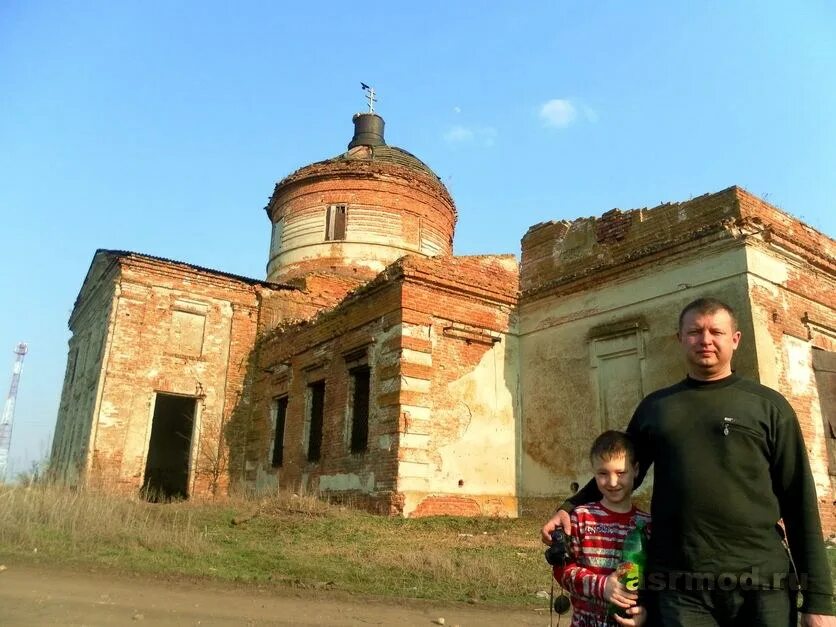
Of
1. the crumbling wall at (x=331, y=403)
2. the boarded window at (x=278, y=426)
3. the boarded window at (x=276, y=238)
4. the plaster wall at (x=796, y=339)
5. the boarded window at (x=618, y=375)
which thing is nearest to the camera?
the plaster wall at (x=796, y=339)

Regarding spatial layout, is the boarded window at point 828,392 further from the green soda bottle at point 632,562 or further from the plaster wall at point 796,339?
the green soda bottle at point 632,562

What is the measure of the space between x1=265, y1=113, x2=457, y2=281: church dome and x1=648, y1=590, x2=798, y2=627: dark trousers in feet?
59.0

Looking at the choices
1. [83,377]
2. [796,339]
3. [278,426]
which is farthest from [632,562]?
[83,377]

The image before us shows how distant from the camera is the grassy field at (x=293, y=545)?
6.75 metres

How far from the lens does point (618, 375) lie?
11211 mm

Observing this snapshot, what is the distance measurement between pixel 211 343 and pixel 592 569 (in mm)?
16567

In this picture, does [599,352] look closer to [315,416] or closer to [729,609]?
[315,416]

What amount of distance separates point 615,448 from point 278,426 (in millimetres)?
14831

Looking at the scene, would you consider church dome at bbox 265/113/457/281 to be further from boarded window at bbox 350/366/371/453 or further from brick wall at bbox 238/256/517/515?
boarded window at bbox 350/366/371/453

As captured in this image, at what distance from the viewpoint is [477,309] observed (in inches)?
511

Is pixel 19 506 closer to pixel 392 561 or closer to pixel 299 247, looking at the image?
pixel 392 561

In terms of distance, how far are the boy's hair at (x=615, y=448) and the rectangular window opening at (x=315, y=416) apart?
12.0 meters

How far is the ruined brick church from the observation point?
1023 centimetres

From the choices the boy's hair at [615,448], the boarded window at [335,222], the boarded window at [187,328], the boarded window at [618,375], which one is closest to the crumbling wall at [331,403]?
the boarded window at [187,328]
